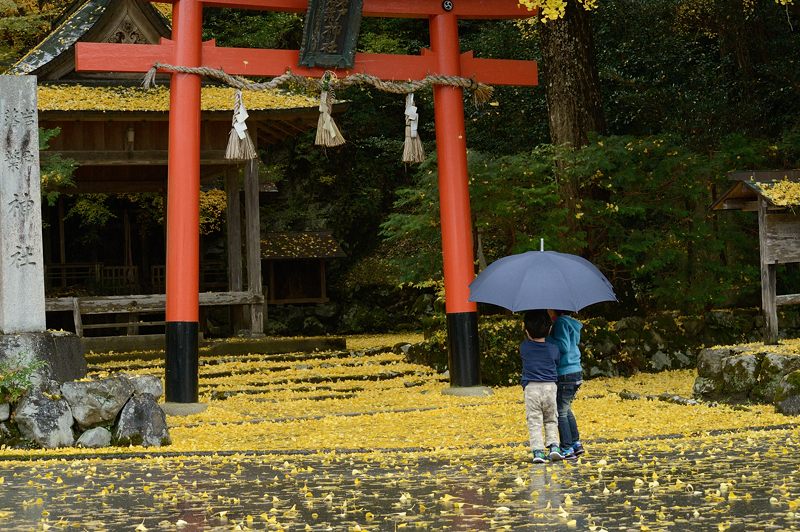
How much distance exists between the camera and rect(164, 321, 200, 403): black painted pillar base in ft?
42.0

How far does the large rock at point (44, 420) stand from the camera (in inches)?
387

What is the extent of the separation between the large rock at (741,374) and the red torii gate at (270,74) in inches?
128

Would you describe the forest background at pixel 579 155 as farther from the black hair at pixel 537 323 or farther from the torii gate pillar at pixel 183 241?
the black hair at pixel 537 323

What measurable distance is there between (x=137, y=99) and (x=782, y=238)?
420 inches

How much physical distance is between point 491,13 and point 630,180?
11.3 ft

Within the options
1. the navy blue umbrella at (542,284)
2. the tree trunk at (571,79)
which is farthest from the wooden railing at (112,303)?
the navy blue umbrella at (542,284)

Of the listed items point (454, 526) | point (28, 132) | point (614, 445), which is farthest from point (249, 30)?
point (454, 526)

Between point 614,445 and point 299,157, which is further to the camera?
point 299,157

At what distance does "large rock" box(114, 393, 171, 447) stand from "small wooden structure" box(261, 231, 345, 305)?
15109mm

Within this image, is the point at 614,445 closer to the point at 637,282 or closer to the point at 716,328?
the point at 716,328

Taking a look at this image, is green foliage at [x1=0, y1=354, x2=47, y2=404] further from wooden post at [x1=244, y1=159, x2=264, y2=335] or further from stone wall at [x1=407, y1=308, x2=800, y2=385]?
wooden post at [x1=244, y1=159, x2=264, y2=335]

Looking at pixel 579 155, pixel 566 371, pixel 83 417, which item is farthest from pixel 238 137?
pixel 566 371

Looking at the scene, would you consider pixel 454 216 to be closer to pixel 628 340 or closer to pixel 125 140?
pixel 628 340

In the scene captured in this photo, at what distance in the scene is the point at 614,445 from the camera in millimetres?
9227
